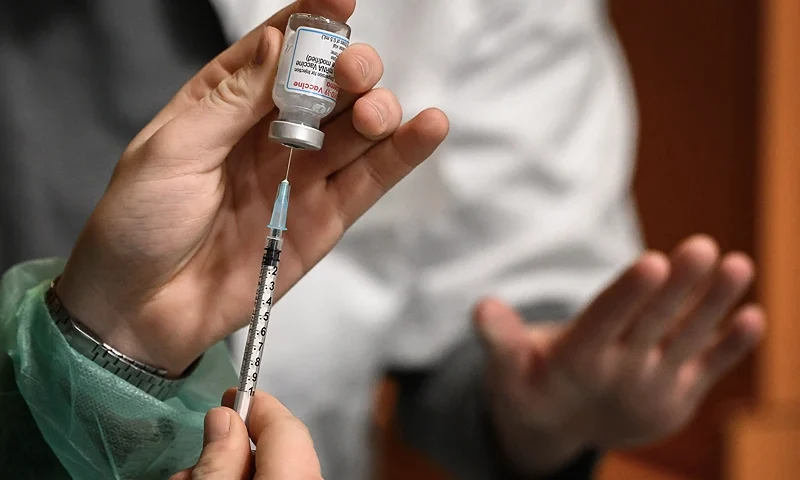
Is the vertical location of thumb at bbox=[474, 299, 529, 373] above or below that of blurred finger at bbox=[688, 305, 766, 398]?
above

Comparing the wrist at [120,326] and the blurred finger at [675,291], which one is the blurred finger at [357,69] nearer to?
the wrist at [120,326]

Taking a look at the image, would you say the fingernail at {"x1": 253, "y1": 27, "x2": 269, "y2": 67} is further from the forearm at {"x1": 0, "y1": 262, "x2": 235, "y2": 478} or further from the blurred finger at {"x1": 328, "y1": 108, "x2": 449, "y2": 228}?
the forearm at {"x1": 0, "y1": 262, "x2": 235, "y2": 478}

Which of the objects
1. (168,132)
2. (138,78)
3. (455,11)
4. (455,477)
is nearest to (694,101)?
(455,11)

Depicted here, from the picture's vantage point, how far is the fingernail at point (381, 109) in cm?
51

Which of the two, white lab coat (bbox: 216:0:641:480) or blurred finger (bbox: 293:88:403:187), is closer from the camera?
blurred finger (bbox: 293:88:403:187)

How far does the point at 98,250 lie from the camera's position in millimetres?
522

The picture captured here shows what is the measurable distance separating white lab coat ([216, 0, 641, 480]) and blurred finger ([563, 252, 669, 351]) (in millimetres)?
231

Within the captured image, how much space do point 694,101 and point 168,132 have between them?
0.99 metres

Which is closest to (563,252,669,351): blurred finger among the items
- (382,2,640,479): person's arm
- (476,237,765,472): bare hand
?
(476,237,765,472): bare hand

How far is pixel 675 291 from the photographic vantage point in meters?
0.76

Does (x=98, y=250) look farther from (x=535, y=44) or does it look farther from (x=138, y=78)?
(x=535, y=44)

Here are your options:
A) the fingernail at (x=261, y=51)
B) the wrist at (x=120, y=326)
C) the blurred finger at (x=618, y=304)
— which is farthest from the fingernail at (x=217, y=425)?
the blurred finger at (x=618, y=304)

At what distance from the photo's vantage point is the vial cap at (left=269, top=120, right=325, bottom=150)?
50 centimetres

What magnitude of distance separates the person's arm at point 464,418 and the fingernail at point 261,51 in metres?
0.60
